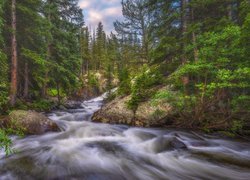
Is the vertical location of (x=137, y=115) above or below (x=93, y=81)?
below

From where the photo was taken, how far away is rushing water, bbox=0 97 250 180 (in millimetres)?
5898

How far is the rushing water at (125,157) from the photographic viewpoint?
590cm

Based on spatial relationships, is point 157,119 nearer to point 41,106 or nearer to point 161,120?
point 161,120

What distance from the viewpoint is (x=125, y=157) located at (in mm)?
7449

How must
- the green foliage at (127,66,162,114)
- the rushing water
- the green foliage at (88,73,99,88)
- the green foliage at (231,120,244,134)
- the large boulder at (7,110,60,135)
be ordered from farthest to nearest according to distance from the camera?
the green foliage at (88,73,99,88)
the green foliage at (127,66,162,114)
the large boulder at (7,110,60,135)
the green foliage at (231,120,244,134)
the rushing water

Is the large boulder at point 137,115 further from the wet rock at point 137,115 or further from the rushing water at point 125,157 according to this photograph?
the rushing water at point 125,157

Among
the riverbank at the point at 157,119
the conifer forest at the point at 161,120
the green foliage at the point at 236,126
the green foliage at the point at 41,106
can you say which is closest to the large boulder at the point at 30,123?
the conifer forest at the point at 161,120

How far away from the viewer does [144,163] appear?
6.92m

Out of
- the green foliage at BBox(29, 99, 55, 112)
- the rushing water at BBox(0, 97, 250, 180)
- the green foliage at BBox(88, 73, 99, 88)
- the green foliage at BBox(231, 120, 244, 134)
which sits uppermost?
the green foliage at BBox(88, 73, 99, 88)

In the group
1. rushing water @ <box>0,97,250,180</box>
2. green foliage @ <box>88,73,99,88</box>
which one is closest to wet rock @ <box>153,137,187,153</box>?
rushing water @ <box>0,97,250,180</box>

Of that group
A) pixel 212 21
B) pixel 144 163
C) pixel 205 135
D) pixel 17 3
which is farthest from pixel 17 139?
pixel 212 21

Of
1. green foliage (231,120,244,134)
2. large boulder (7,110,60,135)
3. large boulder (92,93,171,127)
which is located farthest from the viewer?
large boulder (92,93,171,127)

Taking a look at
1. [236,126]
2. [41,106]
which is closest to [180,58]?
[236,126]

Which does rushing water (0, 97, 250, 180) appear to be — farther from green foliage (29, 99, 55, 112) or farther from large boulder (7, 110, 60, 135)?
green foliage (29, 99, 55, 112)
